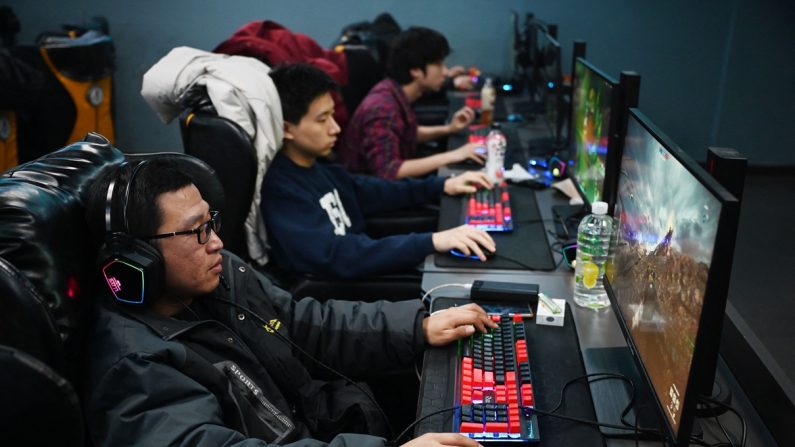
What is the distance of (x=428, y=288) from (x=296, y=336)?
349 mm

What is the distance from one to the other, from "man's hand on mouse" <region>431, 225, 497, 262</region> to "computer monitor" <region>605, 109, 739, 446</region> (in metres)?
0.51

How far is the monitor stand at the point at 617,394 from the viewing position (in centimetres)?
109

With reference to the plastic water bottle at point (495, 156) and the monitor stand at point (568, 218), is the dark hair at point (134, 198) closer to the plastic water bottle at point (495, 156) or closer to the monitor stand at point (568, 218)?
the monitor stand at point (568, 218)

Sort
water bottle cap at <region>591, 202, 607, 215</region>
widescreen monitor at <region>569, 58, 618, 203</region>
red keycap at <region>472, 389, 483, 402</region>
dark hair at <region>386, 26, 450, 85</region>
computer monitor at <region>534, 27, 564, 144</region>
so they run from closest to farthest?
red keycap at <region>472, 389, 483, 402</region>, water bottle cap at <region>591, 202, 607, 215</region>, widescreen monitor at <region>569, 58, 618, 203</region>, computer monitor at <region>534, 27, 564, 144</region>, dark hair at <region>386, 26, 450, 85</region>

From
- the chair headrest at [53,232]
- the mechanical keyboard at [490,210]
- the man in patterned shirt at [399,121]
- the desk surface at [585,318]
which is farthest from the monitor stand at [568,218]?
the chair headrest at [53,232]

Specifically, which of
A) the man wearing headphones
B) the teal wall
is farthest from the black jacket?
the teal wall

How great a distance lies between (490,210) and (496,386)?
971 mm

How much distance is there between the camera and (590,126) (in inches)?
73.1

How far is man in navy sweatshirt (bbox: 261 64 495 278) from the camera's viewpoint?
184 centimetres

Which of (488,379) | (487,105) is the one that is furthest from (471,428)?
(487,105)

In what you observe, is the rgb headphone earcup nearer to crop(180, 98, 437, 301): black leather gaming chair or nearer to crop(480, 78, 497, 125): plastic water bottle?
crop(180, 98, 437, 301): black leather gaming chair

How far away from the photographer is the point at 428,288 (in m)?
1.63

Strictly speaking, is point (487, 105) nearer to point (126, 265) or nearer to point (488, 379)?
point (488, 379)

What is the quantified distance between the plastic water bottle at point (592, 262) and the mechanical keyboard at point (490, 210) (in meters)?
0.40
